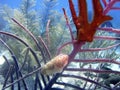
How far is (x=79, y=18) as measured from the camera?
1.33 m

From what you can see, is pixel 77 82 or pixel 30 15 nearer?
pixel 77 82

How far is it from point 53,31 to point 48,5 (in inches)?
68.1

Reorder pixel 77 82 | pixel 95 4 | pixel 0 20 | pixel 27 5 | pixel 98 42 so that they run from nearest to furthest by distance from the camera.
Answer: pixel 95 4 < pixel 77 82 < pixel 98 42 < pixel 27 5 < pixel 0 20

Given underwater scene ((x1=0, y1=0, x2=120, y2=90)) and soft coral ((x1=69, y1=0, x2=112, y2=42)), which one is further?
underwater scene ((x1=0, y1=0, x2=120, y2=90))

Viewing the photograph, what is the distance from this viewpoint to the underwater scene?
1568 millimetres

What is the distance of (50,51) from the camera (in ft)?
18.8

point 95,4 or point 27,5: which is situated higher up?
point 27,5

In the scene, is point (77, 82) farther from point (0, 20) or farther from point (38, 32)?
point (0, 20)

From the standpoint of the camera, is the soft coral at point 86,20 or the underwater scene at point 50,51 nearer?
the soft coral at point 86,20

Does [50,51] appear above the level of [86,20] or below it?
below

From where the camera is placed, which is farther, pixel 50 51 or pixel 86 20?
pixel 50 51

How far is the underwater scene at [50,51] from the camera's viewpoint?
157 cm

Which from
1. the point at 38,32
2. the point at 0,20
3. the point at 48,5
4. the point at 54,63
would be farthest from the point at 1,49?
the point at 54,63

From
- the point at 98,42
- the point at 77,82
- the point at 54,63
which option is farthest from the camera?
the point at 98,42
